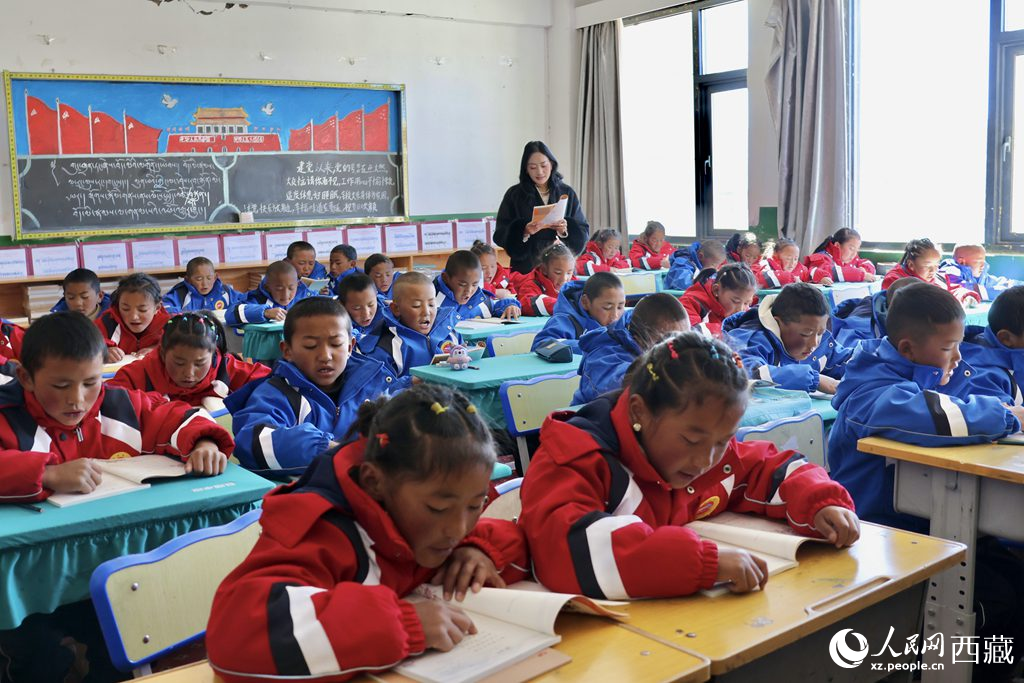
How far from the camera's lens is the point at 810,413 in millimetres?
2670

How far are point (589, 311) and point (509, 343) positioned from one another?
0.47m

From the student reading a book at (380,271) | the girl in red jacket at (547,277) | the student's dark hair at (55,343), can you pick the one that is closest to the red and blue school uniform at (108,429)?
the student's dark hair at (55,343)

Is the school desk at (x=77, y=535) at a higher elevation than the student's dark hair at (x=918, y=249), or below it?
below

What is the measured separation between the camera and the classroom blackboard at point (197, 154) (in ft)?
25.0

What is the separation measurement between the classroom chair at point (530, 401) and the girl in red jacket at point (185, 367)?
83 cm

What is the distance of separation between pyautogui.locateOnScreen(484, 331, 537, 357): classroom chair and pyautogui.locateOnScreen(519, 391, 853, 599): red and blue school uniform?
2872 millimetres

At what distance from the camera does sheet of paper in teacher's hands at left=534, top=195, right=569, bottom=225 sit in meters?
5.75

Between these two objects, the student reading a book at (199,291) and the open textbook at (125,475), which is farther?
the student reading a book at (199,291)

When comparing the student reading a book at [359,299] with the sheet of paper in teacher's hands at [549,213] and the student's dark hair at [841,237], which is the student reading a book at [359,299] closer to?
the sheet of paper in teacher's hands at [549,213]

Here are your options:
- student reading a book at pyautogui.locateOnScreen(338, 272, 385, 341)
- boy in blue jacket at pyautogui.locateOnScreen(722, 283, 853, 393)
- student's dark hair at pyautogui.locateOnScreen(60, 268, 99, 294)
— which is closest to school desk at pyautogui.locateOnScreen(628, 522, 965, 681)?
boy in blue jacket at pyautogui.locateOnScreen(722, 283, 853, 393)

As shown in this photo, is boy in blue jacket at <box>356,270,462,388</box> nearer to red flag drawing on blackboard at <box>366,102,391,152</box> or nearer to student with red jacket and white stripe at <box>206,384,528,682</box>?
student with red jacket and white stripe at <box>206,384,528,682</box>

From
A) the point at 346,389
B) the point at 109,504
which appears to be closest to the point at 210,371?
the point at 346,389

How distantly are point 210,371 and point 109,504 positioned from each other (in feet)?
4.23

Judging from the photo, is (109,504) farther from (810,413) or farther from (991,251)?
(991,251)
